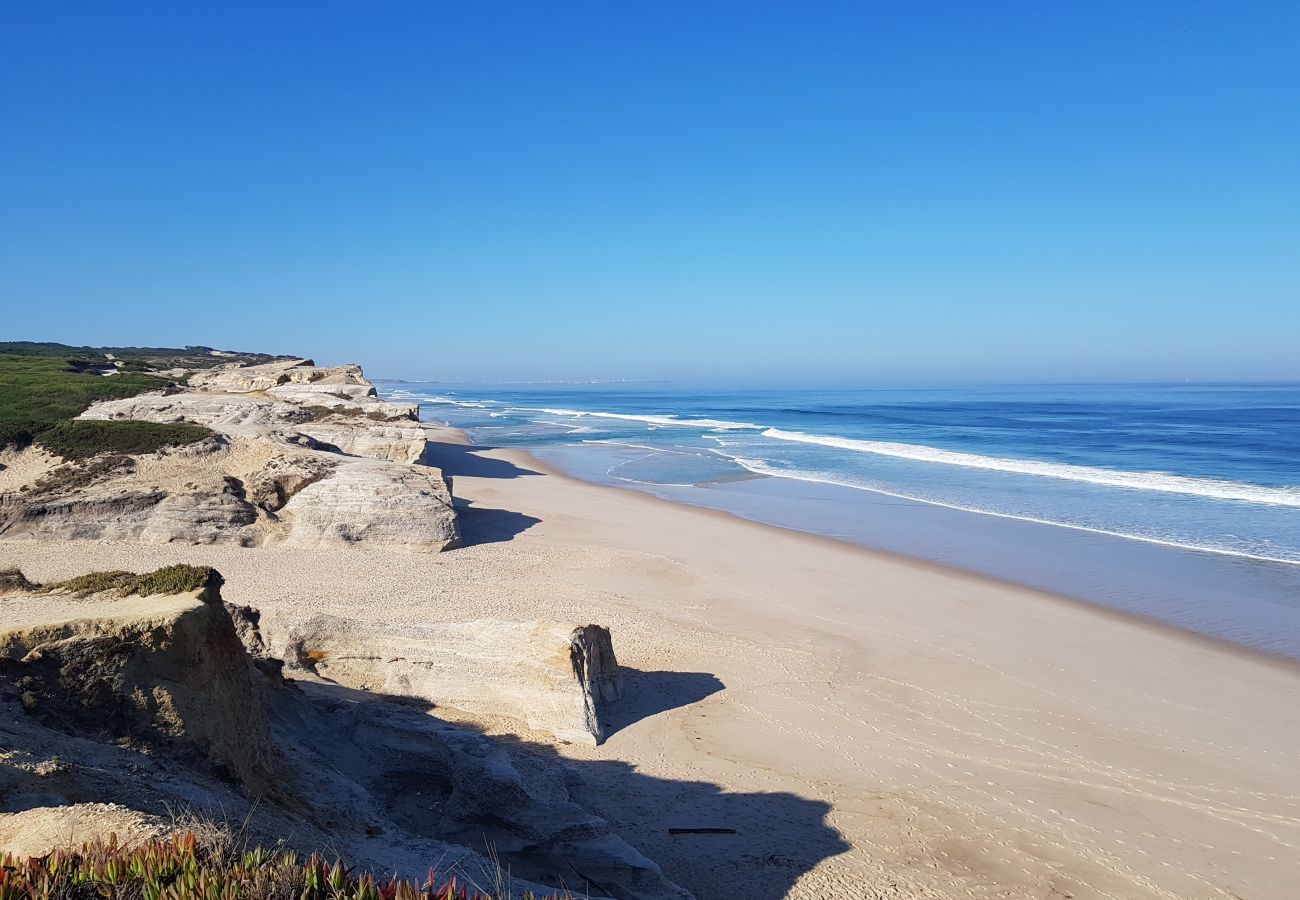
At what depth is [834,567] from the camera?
15914mm

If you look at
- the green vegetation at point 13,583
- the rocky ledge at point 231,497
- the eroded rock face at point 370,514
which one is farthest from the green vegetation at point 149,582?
the rocky ledge at point 231,497

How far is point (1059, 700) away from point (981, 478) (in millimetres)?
20355

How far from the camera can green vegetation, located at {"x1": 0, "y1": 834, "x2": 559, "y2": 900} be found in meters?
2.79

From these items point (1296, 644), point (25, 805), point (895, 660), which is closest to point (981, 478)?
point (1296, 644)

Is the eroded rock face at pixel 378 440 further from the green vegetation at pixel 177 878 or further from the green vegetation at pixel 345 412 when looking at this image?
the green vegetation at pixel 177 878

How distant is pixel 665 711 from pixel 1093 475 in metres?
25.7

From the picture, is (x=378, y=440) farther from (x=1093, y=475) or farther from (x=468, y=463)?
(x=1093, y=475)

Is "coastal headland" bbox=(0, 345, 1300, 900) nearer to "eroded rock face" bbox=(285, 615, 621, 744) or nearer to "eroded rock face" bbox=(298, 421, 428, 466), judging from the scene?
"eroded rock face" bbox=(285, 615, 621, 744)

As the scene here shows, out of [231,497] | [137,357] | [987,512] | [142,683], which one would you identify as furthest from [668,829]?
[137,357]

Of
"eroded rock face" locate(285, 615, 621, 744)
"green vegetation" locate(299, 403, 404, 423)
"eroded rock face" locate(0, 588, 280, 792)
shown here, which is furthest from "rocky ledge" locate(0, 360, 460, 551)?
"eroded rock face" locate(0, 588, 280, 792)

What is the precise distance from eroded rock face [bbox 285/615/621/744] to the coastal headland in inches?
1.3

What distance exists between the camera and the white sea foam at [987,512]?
17.0 meters

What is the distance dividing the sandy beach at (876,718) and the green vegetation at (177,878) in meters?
3.44

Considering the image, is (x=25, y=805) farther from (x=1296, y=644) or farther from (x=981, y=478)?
(x=981, y=478)
